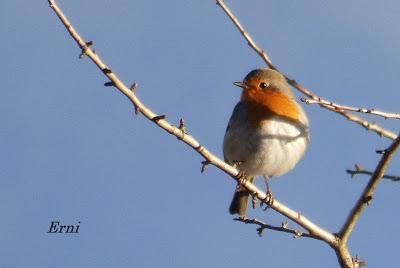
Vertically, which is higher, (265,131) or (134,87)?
(265,131)

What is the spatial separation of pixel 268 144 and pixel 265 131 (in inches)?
5.0

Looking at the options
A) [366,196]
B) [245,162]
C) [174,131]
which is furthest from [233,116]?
[174,131]

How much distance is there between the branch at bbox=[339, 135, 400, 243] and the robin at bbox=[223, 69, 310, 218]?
5.48ft

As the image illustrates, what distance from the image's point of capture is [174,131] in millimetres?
3555

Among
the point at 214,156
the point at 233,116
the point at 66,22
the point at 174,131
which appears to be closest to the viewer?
the point at 66,22

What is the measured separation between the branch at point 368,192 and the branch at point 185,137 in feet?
0.30

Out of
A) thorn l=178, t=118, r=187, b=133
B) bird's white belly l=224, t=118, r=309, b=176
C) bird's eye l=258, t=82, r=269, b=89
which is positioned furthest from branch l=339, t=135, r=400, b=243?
bird's eye l=258, t=82, r=269, b=89

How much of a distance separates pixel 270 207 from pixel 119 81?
5.94 ft

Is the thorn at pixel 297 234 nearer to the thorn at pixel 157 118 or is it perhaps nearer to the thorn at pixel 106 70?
the thorn at pixel 157 118

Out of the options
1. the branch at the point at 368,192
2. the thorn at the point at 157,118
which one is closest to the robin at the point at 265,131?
the branch at the point at 368,192

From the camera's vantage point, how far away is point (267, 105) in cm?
646

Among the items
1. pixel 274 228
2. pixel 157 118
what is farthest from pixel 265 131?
pixel 157 118

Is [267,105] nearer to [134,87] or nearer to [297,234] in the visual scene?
[297,234]

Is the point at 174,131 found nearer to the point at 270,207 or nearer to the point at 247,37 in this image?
the point at 247,37
